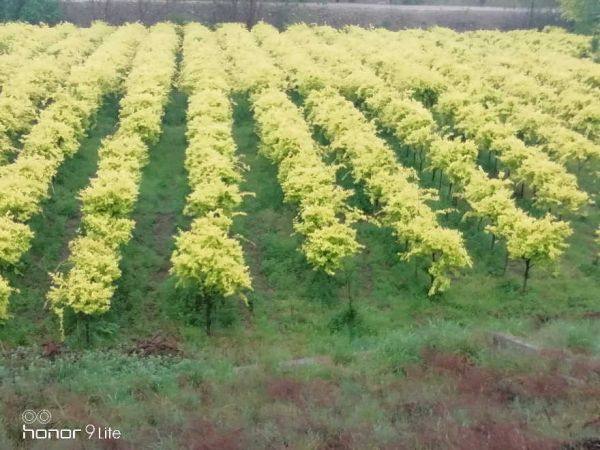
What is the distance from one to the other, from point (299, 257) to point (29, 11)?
48.4 metres

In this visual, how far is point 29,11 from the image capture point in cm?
6200

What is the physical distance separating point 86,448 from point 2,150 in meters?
20.6

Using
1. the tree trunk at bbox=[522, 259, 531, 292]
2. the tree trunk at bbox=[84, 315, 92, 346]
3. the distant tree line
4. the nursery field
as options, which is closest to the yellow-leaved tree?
the nursery field

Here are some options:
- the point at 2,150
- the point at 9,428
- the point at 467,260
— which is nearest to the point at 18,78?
the point at 2,150

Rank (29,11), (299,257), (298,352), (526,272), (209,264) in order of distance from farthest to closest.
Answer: (29,11) → (299,257) → (526,272) → (209,264) → (298,352)

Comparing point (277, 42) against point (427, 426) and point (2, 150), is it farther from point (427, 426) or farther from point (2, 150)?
point (427, 426)

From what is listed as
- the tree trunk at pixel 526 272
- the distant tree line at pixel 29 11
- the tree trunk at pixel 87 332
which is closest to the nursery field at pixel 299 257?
the tree trunk at pixel 87 332

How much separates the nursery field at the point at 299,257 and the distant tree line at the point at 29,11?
769 inches

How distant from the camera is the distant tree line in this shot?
202ft

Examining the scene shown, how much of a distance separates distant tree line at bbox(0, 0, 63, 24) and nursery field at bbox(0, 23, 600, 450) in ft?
64.1

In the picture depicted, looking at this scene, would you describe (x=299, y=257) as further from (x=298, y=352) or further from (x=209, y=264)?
(x=298, y=352)

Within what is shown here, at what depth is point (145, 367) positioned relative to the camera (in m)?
16.5

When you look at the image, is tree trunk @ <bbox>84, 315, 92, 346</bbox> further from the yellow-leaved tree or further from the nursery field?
the yellow-leaved tree

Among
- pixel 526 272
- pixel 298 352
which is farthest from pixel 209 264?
pixel 526 272
